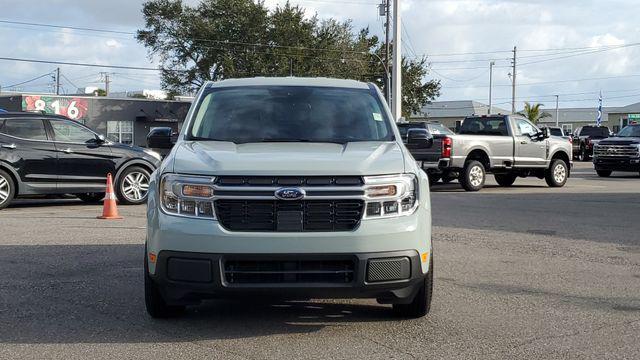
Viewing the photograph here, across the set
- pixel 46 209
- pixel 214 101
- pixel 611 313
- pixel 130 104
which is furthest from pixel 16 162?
pixel 130 104

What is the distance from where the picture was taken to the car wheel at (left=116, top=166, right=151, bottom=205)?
1513 cm

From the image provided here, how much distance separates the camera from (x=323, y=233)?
196 inches

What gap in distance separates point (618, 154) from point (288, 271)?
23.7 metres

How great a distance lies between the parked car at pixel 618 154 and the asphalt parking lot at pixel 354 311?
1657cm

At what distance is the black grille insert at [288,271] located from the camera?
4980 mm

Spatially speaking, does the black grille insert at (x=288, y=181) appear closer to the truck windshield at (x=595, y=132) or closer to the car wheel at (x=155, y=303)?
the car wheel at (x=155, y=303)

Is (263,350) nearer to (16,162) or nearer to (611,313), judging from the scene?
(611,313)

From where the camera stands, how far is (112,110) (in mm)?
49000

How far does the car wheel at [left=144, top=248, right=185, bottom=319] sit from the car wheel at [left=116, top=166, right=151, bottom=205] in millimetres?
9751

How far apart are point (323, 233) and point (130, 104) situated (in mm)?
47185

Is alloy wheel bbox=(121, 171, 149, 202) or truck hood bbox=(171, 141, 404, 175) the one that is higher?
truck hood bbox=(171, 141, 404, 175)

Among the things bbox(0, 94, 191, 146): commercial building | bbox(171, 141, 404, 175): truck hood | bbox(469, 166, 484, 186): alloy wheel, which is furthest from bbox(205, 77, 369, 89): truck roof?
bbox(0, 94, 191, 146): commercial building

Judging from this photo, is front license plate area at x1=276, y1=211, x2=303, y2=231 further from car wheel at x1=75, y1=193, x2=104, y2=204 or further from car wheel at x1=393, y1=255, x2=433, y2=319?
car wheel at x1=75, y1=193, x2=104, y2=204

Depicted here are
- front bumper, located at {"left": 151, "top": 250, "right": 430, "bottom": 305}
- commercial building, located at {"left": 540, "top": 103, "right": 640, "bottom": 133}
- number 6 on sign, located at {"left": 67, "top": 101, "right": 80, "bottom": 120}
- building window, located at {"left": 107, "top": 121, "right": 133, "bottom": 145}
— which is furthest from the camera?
commercial building, located at {"left": 540, "top": 103, "right": 640, "bottom": 133}
